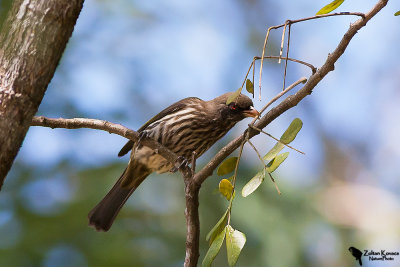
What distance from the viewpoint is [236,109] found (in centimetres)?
477

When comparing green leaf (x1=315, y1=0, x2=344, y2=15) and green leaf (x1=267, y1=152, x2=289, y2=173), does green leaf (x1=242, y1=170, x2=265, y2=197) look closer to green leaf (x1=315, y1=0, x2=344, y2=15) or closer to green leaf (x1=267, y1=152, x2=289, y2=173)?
green leaf (x1=267, y1=152, x2=289, y2=173)

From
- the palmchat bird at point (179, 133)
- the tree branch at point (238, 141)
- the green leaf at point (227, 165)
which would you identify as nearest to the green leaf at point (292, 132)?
the tree branch at point (238, 141)

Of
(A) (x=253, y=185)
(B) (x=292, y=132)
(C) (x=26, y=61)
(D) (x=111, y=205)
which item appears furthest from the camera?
(D) (x=111, y=205)

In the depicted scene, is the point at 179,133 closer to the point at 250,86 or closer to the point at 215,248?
the point at 250,86

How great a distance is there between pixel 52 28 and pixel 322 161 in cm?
694

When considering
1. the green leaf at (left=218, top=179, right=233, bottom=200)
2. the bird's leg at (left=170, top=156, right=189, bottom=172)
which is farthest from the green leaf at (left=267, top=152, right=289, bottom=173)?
the bird's leg at (left=170, top=156, right=189, bottom=172)

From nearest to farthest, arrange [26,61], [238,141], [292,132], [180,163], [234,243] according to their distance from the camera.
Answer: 1. [26,61]
2. [234,243]
3. [292,132]
4. [238,141]
5. [180,163]

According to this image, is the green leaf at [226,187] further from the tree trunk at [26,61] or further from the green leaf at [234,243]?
the tree trunk at [26,61]

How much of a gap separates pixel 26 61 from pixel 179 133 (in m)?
2.64

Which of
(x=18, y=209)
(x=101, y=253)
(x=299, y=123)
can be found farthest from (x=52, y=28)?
(x=18, y=209)

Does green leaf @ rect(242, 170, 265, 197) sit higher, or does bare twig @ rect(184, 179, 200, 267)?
green leaf @ rect(242, 170, 265, 197)

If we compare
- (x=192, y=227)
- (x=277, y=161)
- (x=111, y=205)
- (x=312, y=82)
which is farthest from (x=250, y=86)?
(x=111, y=205)

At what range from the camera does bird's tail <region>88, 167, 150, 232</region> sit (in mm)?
4578

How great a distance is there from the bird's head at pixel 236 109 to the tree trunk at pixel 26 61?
105 inches
